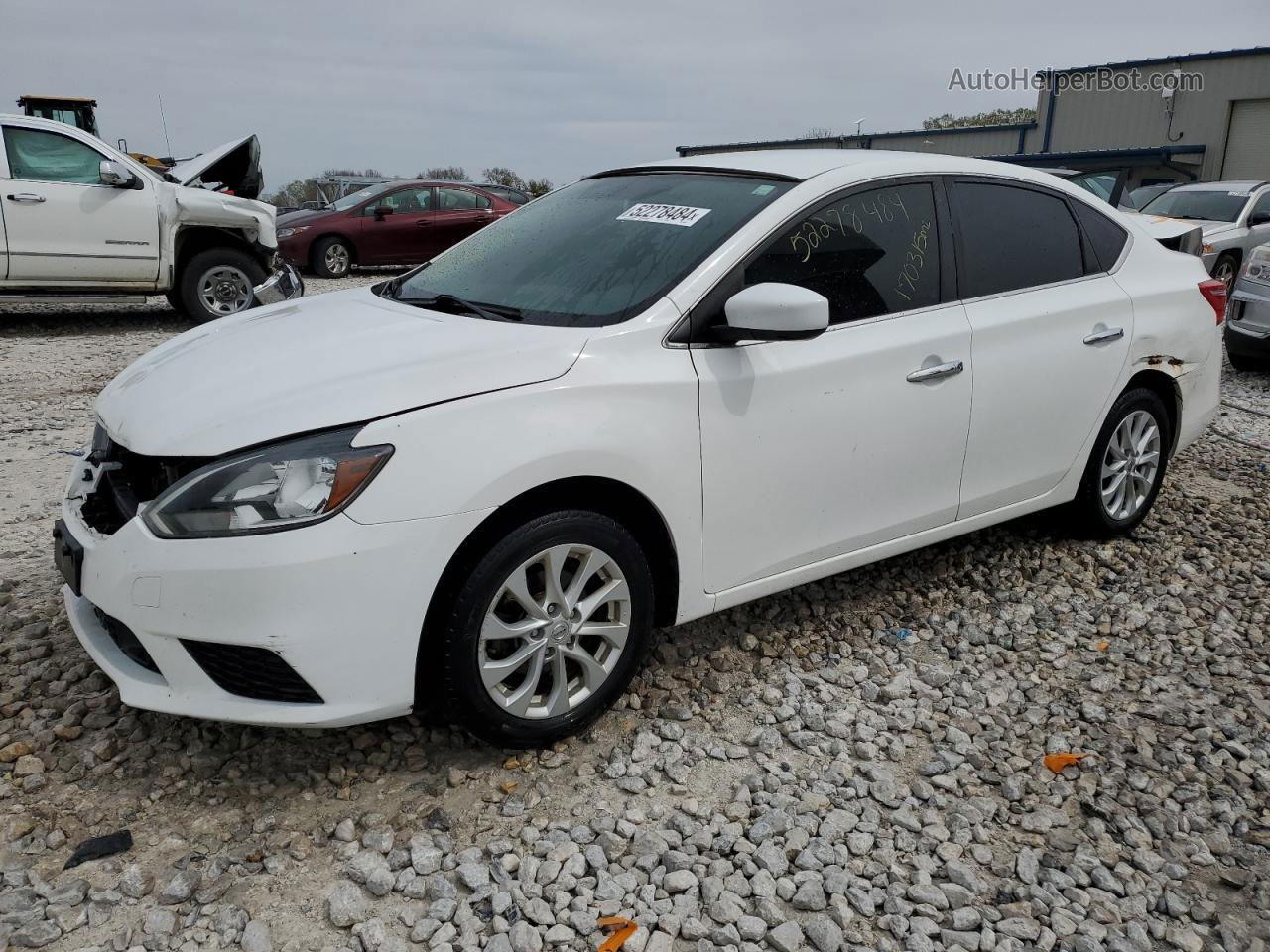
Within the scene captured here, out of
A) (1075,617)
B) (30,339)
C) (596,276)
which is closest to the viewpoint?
(596,276)

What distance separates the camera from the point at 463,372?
260 centimetres

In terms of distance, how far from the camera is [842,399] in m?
3.16

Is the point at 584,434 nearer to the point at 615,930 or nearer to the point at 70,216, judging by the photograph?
the point at 615,930

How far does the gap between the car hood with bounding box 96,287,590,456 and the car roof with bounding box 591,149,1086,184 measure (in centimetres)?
108

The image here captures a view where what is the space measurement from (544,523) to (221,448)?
0.80 metres

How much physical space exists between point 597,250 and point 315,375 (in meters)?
1.05

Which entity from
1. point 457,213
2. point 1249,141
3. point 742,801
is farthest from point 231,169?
point 1249,141

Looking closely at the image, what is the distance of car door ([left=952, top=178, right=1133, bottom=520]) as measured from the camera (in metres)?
3.59

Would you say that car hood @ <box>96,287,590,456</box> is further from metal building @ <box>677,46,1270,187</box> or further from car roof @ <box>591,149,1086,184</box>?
metal building @ <box>677,46,1270,187</box>

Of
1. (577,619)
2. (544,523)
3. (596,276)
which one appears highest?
(596,276)

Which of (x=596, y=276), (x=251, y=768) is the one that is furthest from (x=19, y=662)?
(x=596, y=276)

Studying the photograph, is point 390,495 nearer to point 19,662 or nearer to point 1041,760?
point 19,662

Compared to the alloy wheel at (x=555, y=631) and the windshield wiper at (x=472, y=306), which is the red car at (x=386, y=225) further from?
the alloy wheel at (x=555, y=631)

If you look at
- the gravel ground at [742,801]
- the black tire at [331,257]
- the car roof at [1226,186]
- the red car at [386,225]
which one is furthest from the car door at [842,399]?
the black tire at [331,257]
